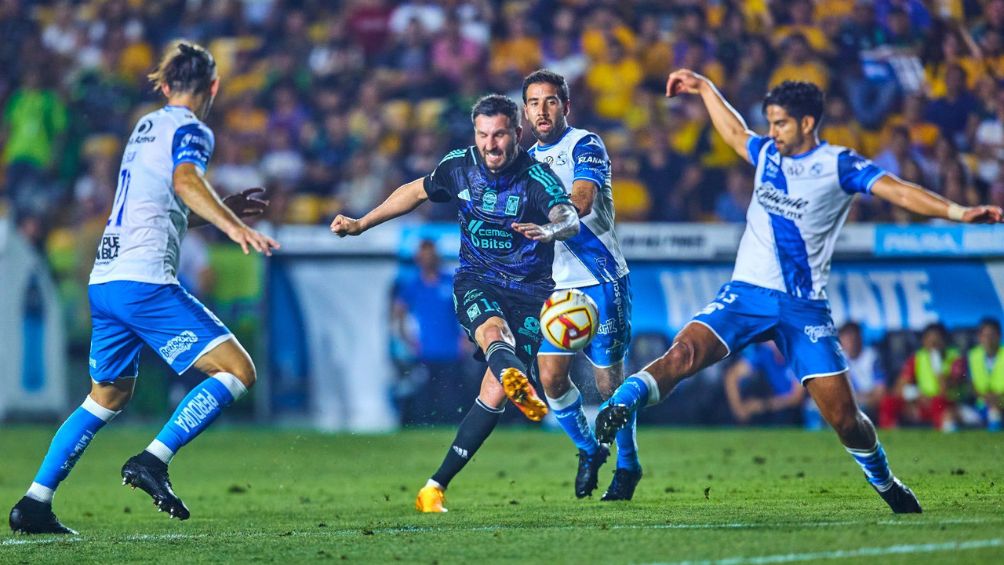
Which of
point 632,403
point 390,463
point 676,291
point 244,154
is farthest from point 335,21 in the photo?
point 632,403

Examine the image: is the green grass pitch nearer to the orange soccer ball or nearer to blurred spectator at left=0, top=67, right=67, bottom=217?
the orange soccer ball

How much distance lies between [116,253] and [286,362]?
851 cm

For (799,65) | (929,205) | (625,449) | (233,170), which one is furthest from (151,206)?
(233,170)

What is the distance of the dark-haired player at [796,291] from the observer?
24.4ft

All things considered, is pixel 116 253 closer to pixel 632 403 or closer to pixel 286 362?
pixel 632 403

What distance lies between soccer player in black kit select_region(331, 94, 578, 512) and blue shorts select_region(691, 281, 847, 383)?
3.58 feet

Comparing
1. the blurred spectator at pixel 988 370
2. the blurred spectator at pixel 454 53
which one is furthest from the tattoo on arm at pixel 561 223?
the blurred spectator at pixel 454 53

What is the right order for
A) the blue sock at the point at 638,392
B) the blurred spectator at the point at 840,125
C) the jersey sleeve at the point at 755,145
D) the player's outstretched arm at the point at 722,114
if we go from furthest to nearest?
the blurred spectator at the point at 840,125 < the player's outstretched arm at the point at 722,114 < the jersey sleeve at the point at 755,145 < the blue sock at the point at 638,392

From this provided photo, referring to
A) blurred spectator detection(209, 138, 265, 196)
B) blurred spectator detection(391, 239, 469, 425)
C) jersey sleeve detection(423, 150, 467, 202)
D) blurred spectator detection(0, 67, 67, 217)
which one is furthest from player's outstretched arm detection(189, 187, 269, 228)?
blurred spectator detection(0, 67, 67, 217)

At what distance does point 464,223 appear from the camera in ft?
28.3

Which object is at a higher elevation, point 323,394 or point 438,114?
point 438,114

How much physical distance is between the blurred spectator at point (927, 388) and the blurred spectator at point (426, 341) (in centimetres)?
443

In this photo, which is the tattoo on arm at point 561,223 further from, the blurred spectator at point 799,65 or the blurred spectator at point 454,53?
the blurred spectator at point 454,53

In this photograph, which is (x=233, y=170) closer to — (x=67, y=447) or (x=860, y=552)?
(x=67, y=447)
